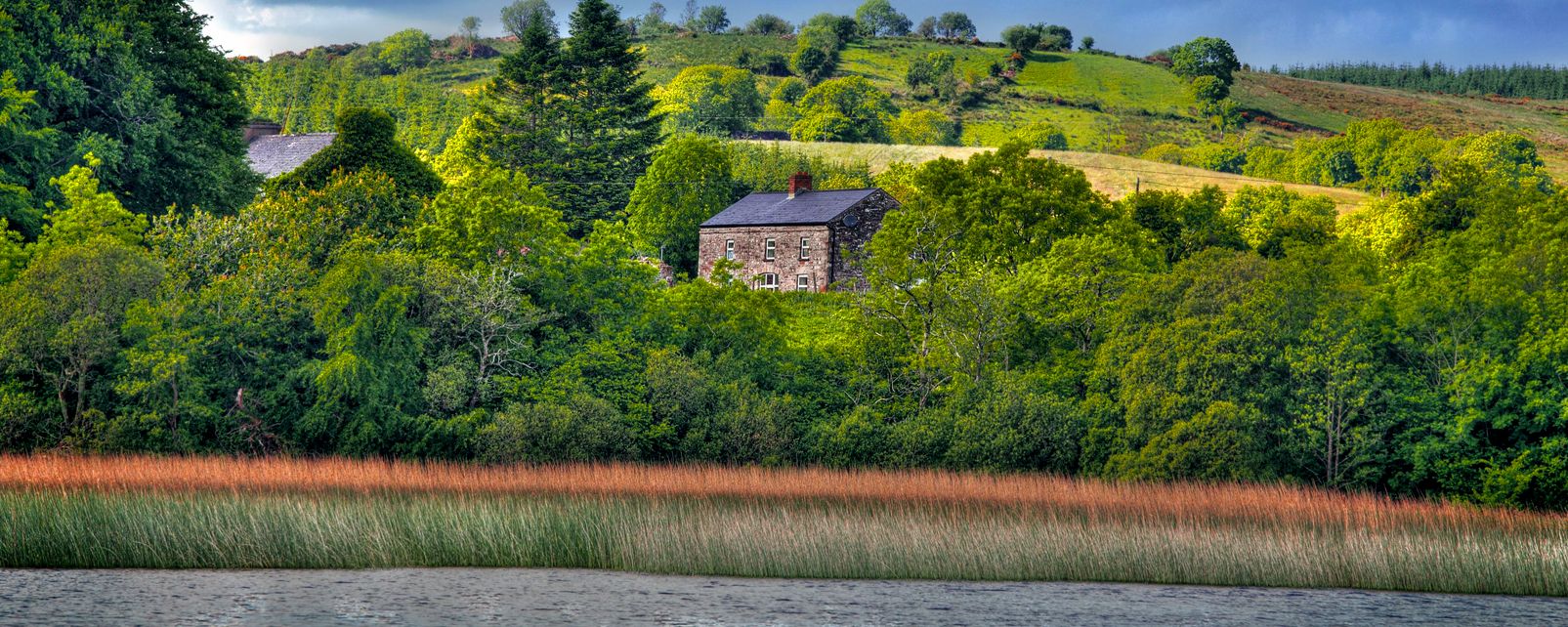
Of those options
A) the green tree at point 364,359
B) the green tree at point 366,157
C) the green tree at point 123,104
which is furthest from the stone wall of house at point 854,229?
the green tree at point 364,359

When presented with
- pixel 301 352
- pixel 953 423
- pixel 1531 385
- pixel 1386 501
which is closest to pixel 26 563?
pixel 301 352

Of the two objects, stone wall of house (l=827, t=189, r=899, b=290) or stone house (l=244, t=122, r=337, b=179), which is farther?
stone house (l=244, t=122, r=337, b=179)

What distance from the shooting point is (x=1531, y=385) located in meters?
35.9

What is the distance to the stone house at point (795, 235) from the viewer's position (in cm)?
8275

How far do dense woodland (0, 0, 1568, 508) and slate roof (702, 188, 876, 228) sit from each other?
3879 centimetres

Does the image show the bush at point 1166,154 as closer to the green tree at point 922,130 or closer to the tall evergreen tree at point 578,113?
the green tree at point 922,130

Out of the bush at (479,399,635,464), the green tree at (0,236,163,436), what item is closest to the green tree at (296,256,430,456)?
the bush at (479,399,635,464)

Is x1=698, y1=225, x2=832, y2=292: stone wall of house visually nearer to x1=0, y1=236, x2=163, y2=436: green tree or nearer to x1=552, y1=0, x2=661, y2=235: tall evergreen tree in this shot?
x1=552, y1=0, x2=661, y2=235: tall evergreen tree

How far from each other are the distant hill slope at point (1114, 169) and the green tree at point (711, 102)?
921 cm

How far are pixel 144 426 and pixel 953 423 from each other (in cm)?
1829

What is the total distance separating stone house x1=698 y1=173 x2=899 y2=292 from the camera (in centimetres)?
8275

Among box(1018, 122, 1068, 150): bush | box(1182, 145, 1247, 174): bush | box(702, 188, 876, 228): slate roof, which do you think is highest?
box(1018, 122, 1068, 150): bush

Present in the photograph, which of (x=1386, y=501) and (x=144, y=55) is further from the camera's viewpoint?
(x=144, y=55)

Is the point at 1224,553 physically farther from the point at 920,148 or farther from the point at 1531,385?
the point at 920,148
